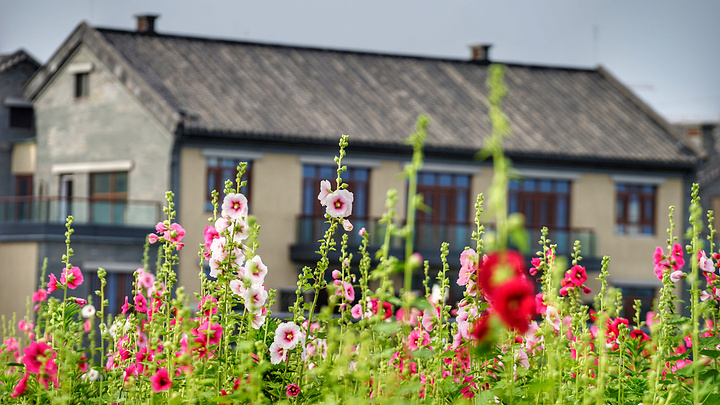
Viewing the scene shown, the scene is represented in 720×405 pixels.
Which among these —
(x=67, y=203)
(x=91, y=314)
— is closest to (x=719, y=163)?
(x=67, y=203)

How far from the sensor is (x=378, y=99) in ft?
113

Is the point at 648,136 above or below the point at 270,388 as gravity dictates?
above

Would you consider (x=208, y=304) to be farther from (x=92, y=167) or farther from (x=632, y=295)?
(x=632, y=295)

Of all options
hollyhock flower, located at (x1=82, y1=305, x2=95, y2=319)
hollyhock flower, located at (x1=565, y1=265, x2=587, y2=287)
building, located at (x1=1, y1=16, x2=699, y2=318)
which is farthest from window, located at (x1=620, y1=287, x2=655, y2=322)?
hollyhock flower, located at (x1=565, y1=265, x2=587, y2=287)

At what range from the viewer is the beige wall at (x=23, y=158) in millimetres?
35969

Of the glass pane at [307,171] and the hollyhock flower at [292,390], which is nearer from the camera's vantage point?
the hollyhock flower at [292,390]

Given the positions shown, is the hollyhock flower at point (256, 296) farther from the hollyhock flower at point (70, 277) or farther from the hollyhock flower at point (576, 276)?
the hollyhock flower at point (576, 276)

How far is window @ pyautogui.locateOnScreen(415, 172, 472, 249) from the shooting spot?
33500mm

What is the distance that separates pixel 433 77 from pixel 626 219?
7334 millimetres

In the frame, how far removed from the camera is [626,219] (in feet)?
118

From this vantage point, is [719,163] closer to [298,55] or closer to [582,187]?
[582,187]

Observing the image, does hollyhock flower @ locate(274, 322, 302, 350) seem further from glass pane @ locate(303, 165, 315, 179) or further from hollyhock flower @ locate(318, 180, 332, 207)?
glass pane @ locate(303, 165, 315, 179)

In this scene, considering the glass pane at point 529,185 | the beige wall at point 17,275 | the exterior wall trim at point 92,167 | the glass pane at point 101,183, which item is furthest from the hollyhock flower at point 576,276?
the glass pane at point 529,185

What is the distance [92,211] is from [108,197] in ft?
7.23
